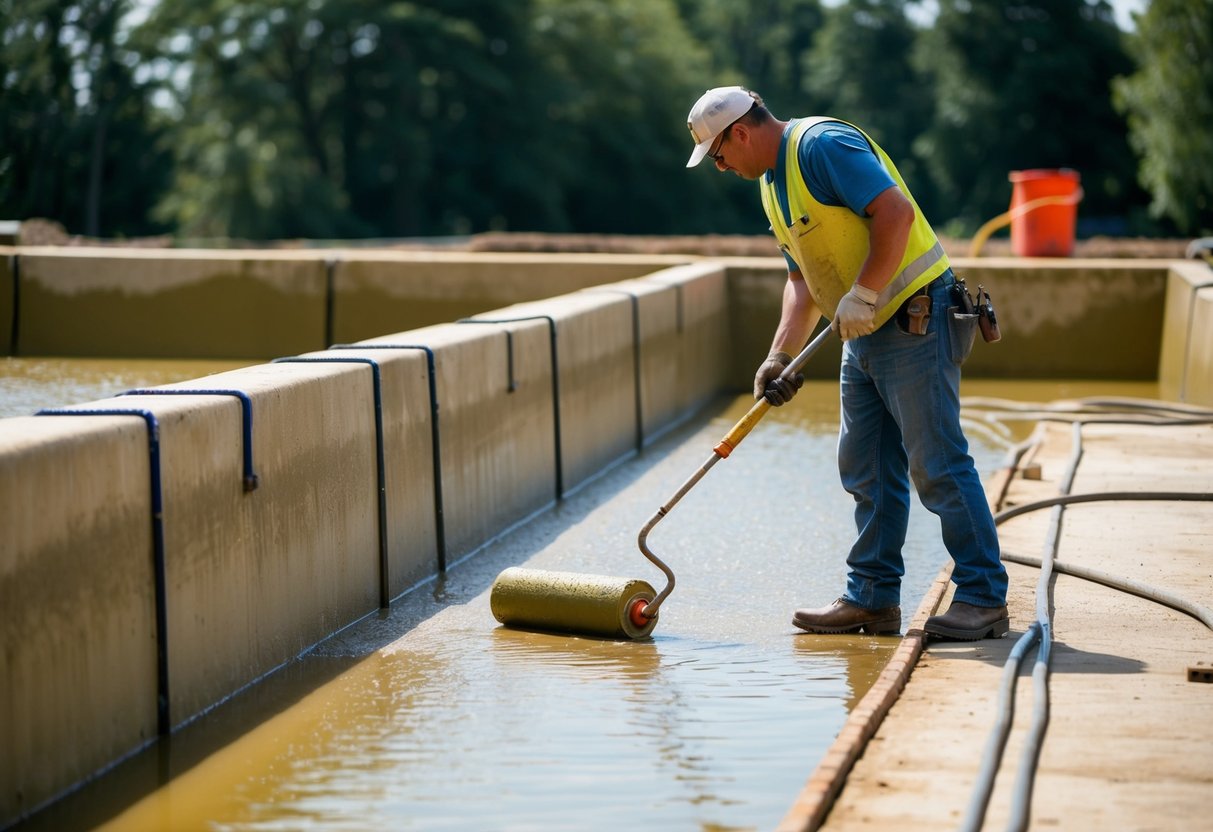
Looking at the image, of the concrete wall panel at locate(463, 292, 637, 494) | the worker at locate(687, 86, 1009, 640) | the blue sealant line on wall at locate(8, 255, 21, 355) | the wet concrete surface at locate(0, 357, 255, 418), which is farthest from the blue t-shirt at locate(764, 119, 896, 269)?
the blue sealant line on wall at locate(8, 255, 21, 355)

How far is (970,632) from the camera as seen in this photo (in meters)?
5.62

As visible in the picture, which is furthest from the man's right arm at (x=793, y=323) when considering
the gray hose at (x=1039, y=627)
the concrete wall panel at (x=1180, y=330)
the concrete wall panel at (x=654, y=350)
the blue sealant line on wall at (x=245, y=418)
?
the concrete wall panel at (x=1180, y=330)

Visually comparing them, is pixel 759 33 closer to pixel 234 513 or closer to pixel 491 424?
pixel 491 424

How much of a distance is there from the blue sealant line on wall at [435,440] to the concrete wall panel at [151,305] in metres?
7.39

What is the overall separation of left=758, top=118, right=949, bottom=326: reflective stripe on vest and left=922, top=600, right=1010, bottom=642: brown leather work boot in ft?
3.21

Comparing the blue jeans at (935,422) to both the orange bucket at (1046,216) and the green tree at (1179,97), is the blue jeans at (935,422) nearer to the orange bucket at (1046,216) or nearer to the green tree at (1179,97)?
the orange bucket at (1046,216)

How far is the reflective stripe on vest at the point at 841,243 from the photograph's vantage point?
18.3ft

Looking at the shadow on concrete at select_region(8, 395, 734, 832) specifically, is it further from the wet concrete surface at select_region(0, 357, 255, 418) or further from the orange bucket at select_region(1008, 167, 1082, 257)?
the orange bucket at select_region(1008, 167, 1082, 257)

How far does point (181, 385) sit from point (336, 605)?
1.07 meters

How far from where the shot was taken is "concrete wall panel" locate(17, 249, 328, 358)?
1451cm

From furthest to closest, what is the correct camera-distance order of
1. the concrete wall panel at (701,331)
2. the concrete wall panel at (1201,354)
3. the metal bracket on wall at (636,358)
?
1. the concrete wall panel at (701,331)
2. the concrete wall panel at (1201,354)
3. the metal bracket on wall at (636,358)

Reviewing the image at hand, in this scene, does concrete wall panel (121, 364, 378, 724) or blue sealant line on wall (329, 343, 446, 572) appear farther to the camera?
blue sealant line on wall (329, 343, 446, 572)

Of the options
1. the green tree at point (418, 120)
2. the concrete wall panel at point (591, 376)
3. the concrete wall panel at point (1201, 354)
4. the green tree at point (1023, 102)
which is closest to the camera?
the concrete wall panel at point (591, 376)

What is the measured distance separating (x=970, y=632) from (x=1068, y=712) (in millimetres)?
849
